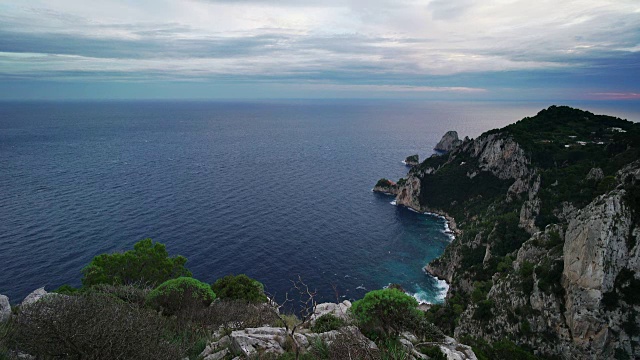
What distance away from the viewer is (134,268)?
39.3 m

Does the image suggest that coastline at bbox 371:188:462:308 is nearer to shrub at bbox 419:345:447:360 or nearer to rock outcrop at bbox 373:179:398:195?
rock outcrop at bbox 373:179:398:195

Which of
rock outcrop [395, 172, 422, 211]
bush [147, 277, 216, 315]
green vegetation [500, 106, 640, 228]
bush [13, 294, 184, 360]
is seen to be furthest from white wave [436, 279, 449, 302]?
bush [13, 294, 184, 360]

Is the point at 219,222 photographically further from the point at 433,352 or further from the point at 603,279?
the point at 433,352

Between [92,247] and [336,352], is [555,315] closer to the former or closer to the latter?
[336,352]

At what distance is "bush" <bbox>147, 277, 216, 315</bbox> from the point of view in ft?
82.1

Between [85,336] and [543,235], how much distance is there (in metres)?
48.1

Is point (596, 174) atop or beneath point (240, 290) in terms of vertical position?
atop

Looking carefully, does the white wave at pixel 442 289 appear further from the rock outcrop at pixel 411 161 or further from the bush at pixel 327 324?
the rock outcrop at pixel 411 161

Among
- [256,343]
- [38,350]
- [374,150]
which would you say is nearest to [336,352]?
[256,343]

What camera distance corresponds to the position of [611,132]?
358 ft

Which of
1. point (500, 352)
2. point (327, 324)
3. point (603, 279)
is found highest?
point (327, 324)

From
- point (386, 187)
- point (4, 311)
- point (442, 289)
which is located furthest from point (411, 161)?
point (4, 311)

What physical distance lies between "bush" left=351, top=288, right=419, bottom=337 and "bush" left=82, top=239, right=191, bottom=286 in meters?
26.4

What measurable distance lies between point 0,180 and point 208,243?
255ft
